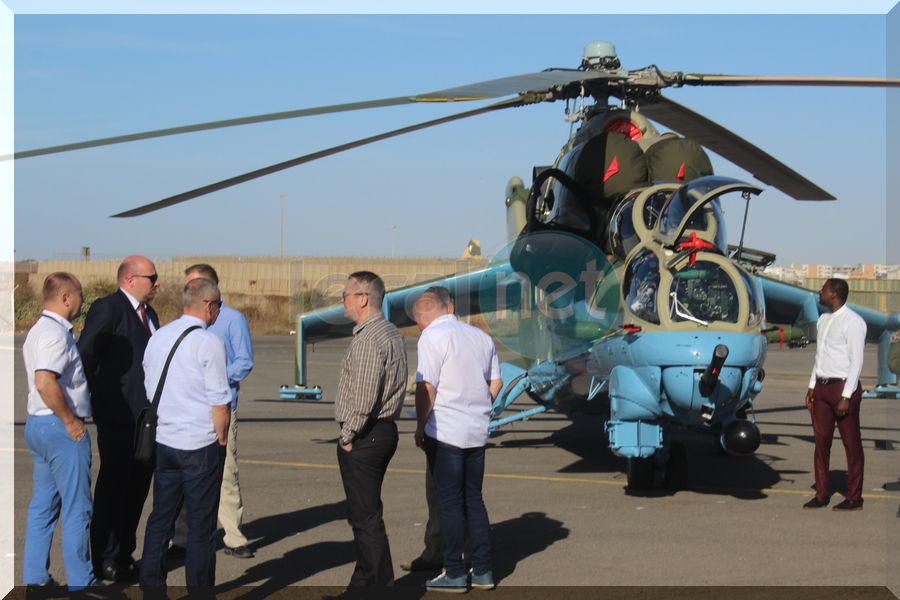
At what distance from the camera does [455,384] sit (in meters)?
6.95

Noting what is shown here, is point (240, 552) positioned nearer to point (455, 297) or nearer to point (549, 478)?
point (549, 478)

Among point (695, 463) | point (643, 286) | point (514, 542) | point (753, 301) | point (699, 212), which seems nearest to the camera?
point (514, 542)

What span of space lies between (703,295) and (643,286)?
0.56m

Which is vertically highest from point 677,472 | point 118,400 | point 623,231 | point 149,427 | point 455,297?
point 623,231

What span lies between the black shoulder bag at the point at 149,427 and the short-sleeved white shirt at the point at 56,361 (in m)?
0.43

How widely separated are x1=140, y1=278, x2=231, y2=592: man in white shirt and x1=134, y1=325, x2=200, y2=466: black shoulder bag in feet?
0.08

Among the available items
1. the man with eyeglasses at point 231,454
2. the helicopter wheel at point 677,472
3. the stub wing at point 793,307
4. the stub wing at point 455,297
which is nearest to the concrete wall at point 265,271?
the stub wing at point 455,297

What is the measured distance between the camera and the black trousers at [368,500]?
645 cm

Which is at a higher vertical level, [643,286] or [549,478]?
[643,286]

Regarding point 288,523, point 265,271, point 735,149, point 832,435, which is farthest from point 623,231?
point 265,271

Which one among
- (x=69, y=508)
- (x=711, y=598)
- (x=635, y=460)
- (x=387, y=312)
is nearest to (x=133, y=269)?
(x=69, y=508)

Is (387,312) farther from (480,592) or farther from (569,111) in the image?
(480,592)

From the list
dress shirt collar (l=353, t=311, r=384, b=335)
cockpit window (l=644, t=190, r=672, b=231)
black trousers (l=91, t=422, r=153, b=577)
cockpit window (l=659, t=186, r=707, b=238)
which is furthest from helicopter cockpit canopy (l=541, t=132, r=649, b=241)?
black trousers (l=91, t=422, r=153, b=577)

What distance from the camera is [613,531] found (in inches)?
342
